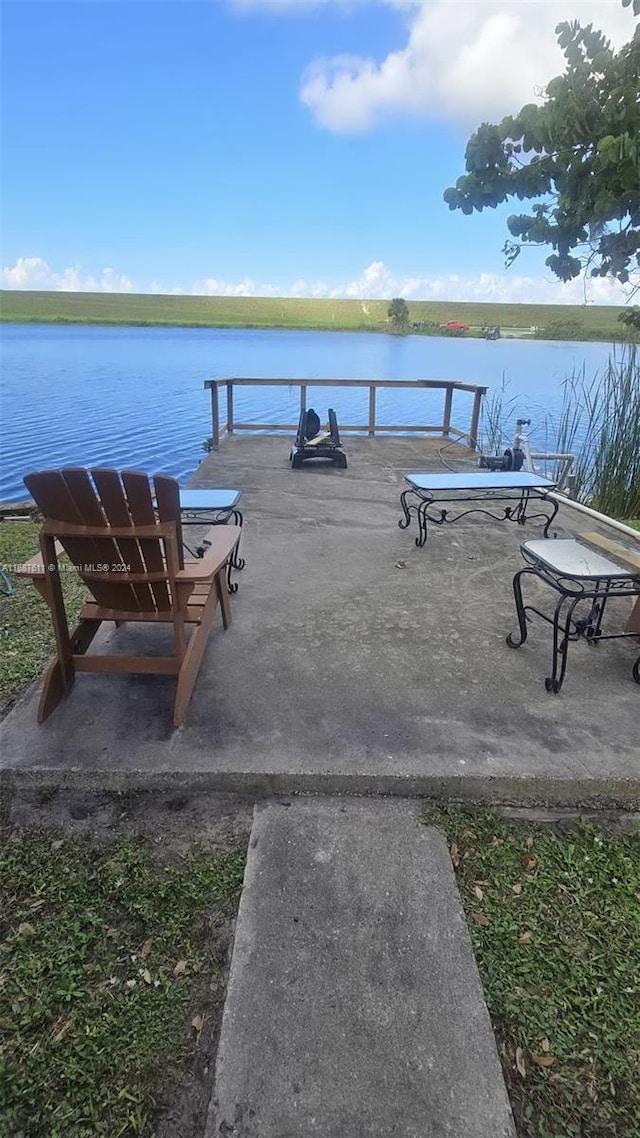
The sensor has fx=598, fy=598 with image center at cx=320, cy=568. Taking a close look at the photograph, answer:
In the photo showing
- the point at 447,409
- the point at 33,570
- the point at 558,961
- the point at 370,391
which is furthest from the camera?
the point at 447,409

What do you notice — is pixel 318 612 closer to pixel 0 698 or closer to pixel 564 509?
pixel 0 698

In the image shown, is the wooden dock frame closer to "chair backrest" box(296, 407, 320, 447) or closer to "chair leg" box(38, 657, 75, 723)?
"chair backrest" box(296, 407, 320, 447)

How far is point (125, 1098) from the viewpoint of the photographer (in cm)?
117

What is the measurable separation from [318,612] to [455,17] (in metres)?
6.05

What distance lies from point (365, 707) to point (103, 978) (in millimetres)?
1241

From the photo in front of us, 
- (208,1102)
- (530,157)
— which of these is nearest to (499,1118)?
(208,1102)

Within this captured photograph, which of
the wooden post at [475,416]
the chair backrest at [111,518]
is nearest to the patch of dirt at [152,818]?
the chair backrest at [111,518]

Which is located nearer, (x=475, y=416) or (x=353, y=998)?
(x=353, y=998)

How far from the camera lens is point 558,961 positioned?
1462mm

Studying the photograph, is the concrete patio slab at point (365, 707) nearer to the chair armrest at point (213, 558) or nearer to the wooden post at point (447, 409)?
the chair armrest at point (213, 558)

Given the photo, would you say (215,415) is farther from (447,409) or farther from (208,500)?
(208,500)

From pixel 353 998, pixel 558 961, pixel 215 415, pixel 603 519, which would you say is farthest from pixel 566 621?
pixel 215 415

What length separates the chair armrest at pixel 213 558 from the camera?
85.3 inches

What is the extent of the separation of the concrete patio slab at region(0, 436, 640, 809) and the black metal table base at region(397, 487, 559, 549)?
2.09 feet
